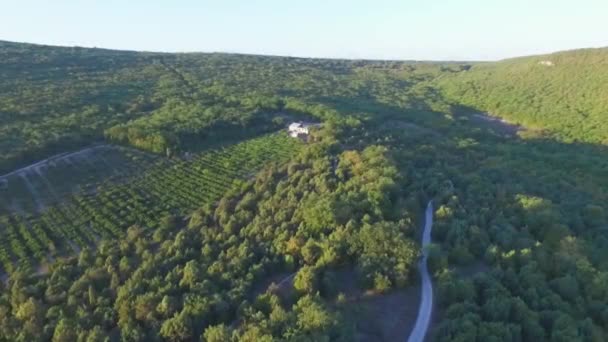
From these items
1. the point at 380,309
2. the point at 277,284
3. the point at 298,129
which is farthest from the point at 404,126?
the point at 380,309

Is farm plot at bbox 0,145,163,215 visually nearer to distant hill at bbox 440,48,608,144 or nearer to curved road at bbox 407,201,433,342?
curved road at bbox 407,201,433,342

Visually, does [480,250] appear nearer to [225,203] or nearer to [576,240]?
[576,240]

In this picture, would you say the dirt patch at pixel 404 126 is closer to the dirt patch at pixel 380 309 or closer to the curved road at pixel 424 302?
the curved road at pixel 424 302

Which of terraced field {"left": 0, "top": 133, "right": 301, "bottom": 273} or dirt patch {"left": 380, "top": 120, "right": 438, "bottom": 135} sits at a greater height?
dirt patch {"left": 380, "top": 120, "right": 438, "bottom": 135}

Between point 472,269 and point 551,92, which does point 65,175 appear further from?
point 551,92

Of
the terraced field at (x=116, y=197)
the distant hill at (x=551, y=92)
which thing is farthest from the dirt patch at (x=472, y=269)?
the distant hill at (x=551, y=92)

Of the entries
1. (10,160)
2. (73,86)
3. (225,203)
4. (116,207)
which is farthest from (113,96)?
(225,203)

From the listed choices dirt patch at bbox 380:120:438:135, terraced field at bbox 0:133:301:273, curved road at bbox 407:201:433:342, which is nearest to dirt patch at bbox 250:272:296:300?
curved road at bbox 407:201:433:342
